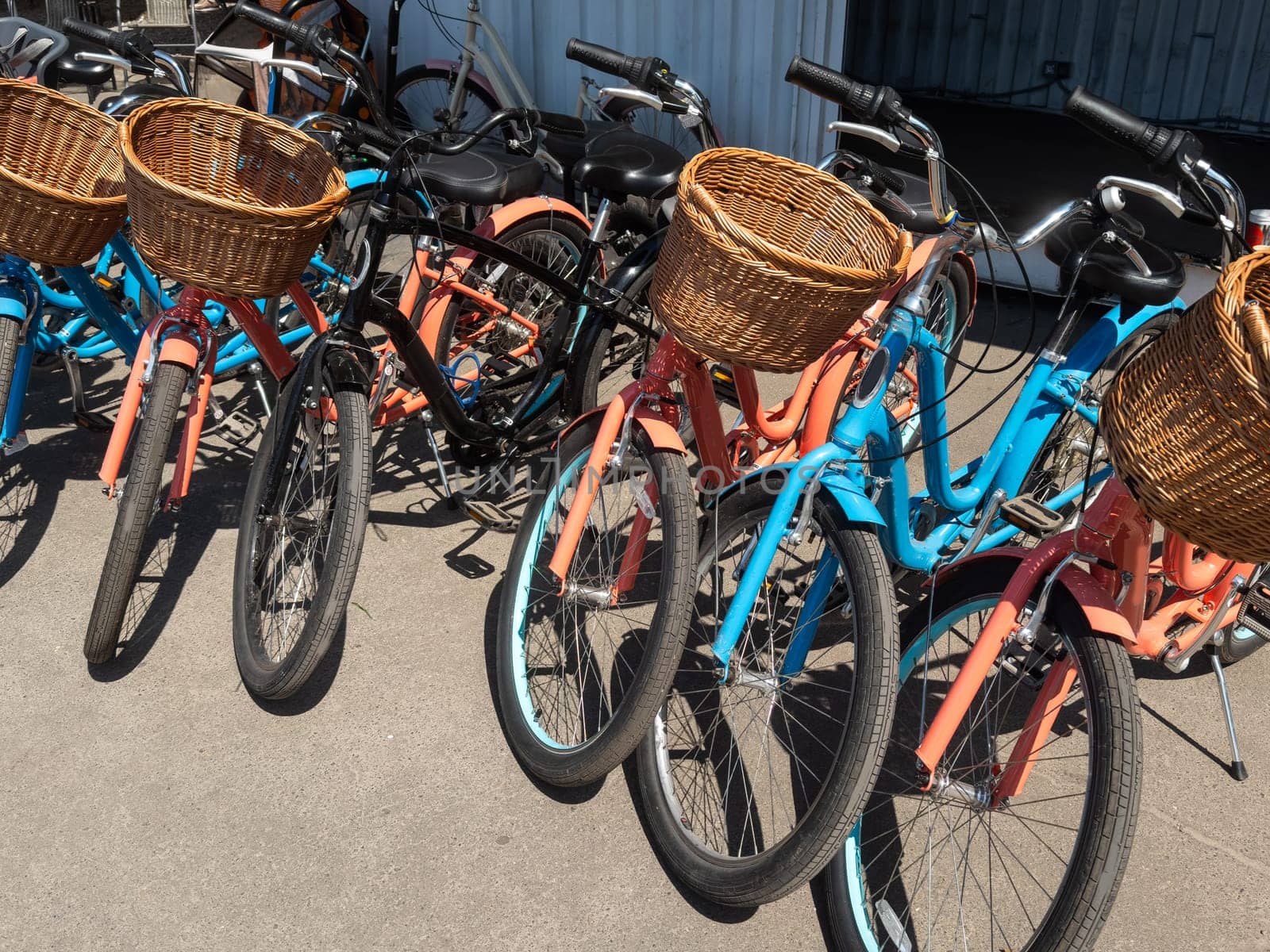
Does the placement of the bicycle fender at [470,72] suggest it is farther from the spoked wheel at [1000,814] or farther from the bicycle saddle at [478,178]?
the spoked wheel at [1000,814]

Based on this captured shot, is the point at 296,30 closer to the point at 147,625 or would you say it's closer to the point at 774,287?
the point at 774,287

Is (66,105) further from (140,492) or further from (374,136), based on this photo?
(140,492)

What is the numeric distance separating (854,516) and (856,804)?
53 cm

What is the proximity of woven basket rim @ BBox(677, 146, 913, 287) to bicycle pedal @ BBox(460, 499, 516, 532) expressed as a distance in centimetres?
141

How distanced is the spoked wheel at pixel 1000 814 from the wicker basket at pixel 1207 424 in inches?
12.1

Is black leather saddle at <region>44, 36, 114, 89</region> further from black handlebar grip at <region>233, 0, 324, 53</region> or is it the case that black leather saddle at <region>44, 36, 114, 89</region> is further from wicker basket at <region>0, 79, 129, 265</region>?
black handlebar grip at <region>233, 0, 324, 53</region>

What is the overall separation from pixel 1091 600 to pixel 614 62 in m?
1.78

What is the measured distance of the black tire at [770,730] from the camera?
2.15 metres

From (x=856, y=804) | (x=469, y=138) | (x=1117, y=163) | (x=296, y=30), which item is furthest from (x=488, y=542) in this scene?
(x=1117, y=163)

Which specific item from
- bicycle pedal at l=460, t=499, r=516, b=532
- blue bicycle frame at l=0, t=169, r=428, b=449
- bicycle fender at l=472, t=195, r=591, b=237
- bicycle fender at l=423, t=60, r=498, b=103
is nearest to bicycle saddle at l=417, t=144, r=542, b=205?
bicycle fender at l=472, t=195, r=591, b=237

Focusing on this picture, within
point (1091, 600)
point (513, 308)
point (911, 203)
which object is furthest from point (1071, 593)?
point (513, 308)

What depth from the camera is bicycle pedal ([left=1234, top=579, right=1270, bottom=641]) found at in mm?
2742

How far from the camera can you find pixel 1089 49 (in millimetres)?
8500

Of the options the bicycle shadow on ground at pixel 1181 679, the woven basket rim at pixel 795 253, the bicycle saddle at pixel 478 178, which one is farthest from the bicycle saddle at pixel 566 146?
the bicycle shadow on ground at pixel 1181 679
